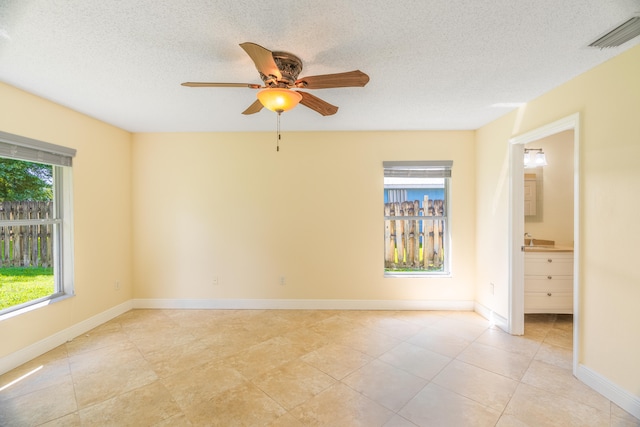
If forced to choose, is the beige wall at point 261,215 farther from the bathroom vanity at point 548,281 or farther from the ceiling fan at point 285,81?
the ceiling fan at point 285,81

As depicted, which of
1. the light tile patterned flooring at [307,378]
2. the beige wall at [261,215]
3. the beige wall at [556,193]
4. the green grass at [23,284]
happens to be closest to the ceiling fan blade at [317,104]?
the beige wall at [261,215]

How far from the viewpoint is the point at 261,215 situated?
3.50m

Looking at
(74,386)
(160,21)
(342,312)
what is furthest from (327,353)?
(160,21)

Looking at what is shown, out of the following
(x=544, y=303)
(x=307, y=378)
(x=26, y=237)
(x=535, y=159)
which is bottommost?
(x=307, y=378)

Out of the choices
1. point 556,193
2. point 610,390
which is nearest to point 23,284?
point 610,390

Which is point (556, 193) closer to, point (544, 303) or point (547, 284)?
point (547, 284)

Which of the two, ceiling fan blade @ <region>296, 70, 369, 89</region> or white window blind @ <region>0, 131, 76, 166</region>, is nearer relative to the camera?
ceiling fan blade @ <region>296, 70, 369, 89</region>

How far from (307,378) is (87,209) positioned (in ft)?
10.1

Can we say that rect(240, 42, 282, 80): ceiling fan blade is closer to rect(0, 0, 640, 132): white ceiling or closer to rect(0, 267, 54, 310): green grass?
rect(0, 0, 640, 132): white ceiling

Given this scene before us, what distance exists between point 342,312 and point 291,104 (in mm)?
2739

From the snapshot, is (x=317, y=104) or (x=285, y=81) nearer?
(x=285, y=81)

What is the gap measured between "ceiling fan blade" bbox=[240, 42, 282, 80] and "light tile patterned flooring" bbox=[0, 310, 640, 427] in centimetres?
221

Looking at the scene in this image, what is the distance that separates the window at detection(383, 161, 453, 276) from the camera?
141 inches

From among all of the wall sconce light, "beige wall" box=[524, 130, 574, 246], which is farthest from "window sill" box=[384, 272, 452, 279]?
the wall sconce light
